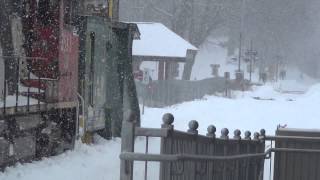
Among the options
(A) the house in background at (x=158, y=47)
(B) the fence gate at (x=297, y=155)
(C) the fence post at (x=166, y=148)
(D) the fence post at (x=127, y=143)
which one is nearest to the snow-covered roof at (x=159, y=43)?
(A) the house in background at (x=158, y=47)

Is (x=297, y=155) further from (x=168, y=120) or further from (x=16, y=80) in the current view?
(x=16, y=80)

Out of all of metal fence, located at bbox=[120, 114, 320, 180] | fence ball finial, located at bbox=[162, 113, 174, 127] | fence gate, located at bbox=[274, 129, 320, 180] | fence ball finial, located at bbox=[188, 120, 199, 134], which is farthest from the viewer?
fence gate, located at bbox=[274, 129, 320, 180]

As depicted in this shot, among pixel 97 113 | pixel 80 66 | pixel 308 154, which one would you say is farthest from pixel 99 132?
pixel 308 154

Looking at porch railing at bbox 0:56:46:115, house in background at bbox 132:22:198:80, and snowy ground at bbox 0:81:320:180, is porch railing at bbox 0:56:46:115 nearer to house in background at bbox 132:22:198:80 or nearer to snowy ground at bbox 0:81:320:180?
snowy ground at bbox 0:81:320:180

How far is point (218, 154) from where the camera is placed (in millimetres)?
6449

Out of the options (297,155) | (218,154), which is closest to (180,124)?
(297,155)

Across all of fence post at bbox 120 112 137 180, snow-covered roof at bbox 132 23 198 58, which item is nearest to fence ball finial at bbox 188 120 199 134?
fence post at bbox 120 112 137 180

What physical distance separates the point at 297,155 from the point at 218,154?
2.30 meters

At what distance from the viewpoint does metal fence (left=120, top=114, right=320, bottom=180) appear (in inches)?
188

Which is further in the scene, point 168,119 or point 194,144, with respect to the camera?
point 194,144

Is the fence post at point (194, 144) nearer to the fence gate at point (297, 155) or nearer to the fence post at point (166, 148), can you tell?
the fence post at point (166, 148)

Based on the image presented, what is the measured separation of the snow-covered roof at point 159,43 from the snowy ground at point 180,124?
11.3 ft

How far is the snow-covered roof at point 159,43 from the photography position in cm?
3359

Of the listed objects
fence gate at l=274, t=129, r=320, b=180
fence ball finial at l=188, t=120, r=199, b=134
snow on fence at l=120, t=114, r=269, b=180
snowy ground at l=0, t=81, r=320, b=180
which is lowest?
snowy ground at l=0, t=81, r=320, b=180
